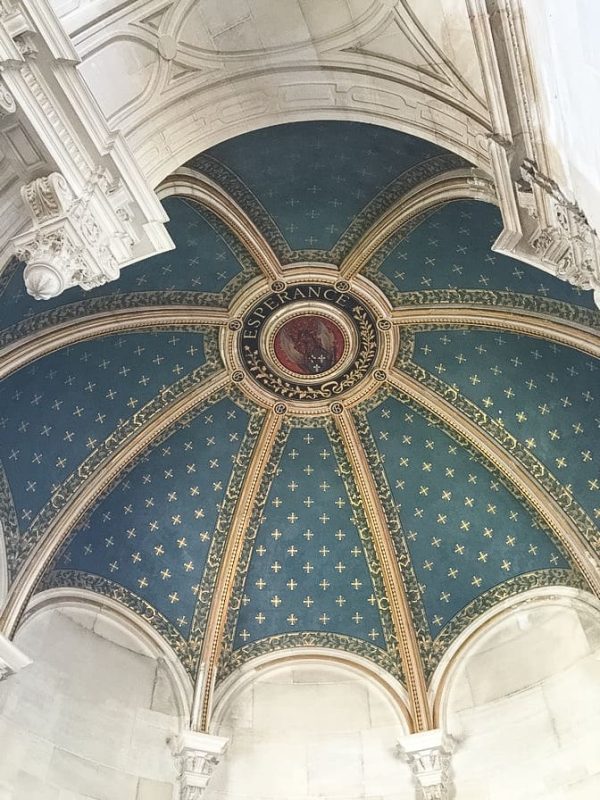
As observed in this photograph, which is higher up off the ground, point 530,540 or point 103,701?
point 530,540

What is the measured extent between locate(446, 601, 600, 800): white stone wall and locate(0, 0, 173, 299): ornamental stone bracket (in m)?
7.78

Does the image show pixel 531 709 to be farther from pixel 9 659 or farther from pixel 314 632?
pixel 9 659

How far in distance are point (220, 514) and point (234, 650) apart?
6.26 feet

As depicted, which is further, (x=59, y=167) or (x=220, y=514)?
(x=220, y=514)

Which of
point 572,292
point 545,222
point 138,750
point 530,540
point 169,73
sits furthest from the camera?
point 530,540

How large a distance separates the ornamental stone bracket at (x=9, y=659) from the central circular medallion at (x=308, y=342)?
473 centimetres

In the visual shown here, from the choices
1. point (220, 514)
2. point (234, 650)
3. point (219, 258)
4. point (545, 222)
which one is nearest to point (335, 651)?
point (234, 650)

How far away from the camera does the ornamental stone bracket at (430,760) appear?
11.3 m

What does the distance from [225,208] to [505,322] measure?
3.72m

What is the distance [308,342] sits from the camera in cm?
1277

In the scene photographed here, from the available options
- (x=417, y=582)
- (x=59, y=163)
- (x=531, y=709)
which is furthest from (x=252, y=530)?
(x=59, y=163)

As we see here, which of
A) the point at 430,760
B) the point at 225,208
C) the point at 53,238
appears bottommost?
the point at 430,760

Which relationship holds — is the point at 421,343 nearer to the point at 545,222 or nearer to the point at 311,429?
the point at 311,429

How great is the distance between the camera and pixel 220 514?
13.0 m
